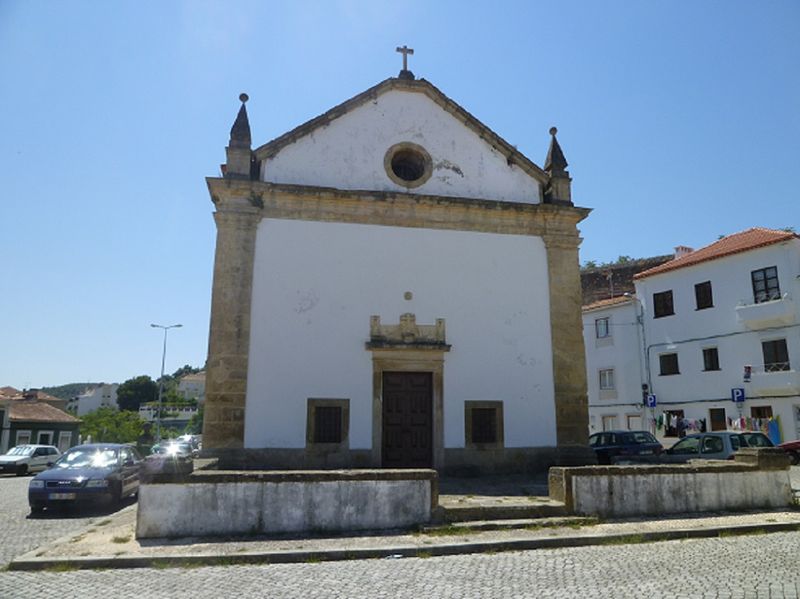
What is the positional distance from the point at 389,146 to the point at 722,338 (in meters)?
17.6

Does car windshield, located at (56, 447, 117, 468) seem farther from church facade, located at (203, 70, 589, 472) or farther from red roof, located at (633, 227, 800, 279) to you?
red roof, located at (633, 227, 800, 279)

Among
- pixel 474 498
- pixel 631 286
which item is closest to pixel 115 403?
pixel 631 286

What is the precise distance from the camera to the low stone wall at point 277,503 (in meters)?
7.61

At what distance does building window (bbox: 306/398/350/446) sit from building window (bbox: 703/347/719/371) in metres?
18.5

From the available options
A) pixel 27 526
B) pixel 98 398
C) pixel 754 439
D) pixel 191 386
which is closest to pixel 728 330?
pixel 754 439

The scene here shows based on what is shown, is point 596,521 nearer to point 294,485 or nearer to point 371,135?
point 294,485

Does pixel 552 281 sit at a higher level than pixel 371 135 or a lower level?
lower

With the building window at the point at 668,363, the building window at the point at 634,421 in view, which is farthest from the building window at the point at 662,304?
the building window at the point at 634,421

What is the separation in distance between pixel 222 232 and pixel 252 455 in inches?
178

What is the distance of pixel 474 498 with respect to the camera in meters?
9.39

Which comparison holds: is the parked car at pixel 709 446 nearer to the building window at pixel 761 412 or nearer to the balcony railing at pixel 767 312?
the building window at pixel 761 412

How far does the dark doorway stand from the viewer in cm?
1223

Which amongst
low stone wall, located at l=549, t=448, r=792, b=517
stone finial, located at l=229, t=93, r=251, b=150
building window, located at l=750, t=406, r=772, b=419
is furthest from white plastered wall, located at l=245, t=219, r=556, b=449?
building window, located at l=750, t=406, r=772, b=419

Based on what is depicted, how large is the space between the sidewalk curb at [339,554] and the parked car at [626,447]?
7447 mm
